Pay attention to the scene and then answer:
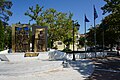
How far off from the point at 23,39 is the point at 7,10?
3030 cm

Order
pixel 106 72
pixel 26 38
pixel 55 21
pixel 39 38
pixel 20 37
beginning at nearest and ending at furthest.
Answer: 1. pixel 106 72
2. pixel 20 37
3. pixel 26 38
4. pixel 39 38
5. pixel 55 21

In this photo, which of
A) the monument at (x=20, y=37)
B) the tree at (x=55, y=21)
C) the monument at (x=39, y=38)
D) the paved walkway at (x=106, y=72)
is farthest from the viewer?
the tree at (x=55, y=21)

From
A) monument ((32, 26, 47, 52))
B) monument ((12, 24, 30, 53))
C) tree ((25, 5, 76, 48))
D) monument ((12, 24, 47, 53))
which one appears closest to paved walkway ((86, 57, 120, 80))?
monument ((32, 26, 47, 52))

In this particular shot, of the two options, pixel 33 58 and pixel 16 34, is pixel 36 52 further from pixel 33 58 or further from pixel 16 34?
pixel 16 34

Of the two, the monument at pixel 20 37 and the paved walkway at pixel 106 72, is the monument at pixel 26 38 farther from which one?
the paved walkway at pixel 106 72

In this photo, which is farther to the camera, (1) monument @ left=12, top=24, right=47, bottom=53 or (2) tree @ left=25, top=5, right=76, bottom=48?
(2) tree @ left=25, top=5, right=76, bottom=48

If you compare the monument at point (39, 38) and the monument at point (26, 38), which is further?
the monument at point (39, 38)

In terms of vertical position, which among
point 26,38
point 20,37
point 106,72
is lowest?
point 106,72

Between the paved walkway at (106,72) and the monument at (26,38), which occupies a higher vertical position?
the monument at (26,38)

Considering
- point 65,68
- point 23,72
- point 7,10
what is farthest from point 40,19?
point 23,72

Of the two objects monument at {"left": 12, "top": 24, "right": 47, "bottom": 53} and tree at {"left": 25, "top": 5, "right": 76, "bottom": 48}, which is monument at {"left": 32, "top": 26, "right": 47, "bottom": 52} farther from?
tree at {"left": 25, "top": 5, "right": 76, "bottom": 48}

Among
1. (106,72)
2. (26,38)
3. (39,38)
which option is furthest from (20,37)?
(106,72)

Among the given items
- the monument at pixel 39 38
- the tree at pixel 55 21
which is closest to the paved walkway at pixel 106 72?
the monument at pixel 39 38

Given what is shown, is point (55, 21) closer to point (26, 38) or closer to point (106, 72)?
point (26, 38)
